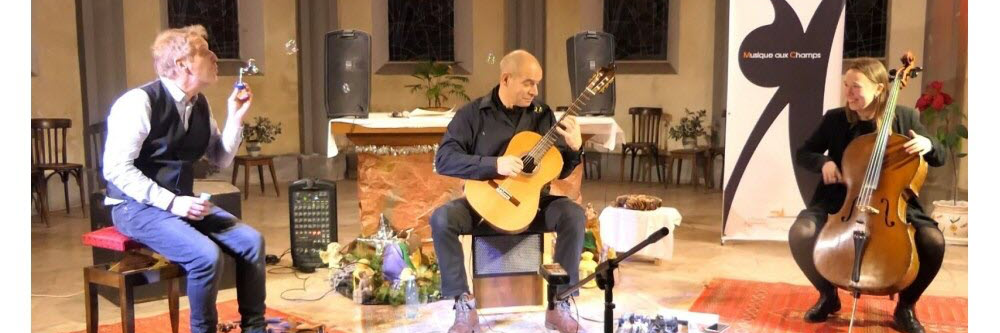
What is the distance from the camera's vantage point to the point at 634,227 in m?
4.82

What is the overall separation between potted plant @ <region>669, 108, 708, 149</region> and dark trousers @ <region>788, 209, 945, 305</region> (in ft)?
15.7

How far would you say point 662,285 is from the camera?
4520mm

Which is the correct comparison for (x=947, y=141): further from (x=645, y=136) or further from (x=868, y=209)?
(x=645, y=136)

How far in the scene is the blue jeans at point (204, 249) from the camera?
3.00m

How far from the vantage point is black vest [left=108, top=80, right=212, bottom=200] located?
3.05 meters

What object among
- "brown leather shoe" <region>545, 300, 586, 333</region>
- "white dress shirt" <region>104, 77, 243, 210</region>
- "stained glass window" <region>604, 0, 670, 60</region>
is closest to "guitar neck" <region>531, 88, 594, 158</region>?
"brown leather shoe" <region>545, 300, 586, 333</region>

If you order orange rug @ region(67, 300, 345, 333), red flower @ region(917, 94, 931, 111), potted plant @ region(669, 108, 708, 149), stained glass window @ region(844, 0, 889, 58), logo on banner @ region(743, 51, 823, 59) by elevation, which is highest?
stained glass window @ region(844, 0, 889, 58)

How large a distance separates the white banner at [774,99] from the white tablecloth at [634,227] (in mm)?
702

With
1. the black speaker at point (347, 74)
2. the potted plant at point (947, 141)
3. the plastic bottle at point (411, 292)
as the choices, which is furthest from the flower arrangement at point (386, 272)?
the potted plant at point (947, 141)

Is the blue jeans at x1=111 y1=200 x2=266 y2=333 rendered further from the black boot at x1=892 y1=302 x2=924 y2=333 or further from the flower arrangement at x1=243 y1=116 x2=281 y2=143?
the flower arrangement at x1=243 y1=116 x2=281 y2=143

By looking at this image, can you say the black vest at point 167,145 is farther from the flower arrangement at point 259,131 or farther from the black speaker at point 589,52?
the flower arrangement at point 259,131

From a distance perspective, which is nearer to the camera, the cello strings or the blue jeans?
the blue jeans

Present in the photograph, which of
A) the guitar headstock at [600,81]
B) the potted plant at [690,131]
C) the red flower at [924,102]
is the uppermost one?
the guitar headstock at [600,81]

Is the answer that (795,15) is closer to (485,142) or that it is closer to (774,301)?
(774,301)
